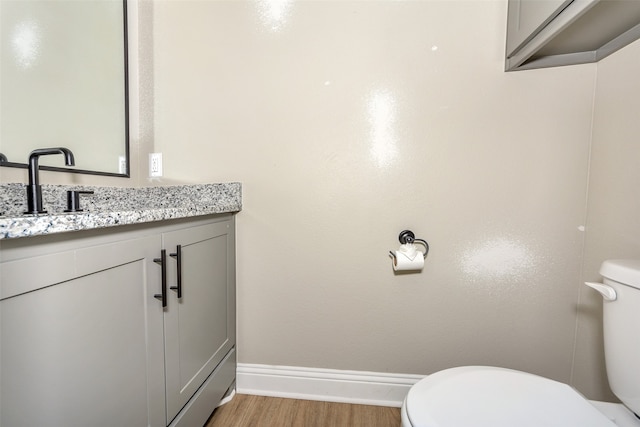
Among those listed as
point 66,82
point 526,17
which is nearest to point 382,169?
point 526,17

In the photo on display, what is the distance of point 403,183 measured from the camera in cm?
124

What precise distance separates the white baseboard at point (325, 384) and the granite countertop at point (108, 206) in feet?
2.68

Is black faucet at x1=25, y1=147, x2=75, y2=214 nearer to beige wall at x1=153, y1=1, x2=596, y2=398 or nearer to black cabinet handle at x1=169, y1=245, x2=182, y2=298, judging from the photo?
black cabinet handle at x1=169, y1=245, x2=182, y2=298

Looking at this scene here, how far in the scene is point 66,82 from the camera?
1050 mm

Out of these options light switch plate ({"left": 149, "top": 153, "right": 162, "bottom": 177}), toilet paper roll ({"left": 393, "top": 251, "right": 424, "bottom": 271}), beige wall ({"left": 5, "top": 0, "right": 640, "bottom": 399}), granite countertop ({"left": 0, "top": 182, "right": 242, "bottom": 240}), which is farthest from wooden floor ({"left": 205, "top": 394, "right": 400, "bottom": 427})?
light switch plate ({"left": 149, "top": 153, "right": 162, "bottom": 177})

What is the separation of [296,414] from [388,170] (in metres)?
1.14

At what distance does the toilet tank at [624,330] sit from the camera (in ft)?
2.46

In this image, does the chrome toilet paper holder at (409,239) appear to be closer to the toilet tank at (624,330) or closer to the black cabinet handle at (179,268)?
the toilet tank at (624,330)

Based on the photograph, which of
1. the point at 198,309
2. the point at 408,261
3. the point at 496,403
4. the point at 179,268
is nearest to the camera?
the point at 496,403

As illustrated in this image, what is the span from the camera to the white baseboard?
1283 millimetres

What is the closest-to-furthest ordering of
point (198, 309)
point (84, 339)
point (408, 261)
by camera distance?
1. point (84, 339)
2. point (198, 309)
3. point (408, 261)

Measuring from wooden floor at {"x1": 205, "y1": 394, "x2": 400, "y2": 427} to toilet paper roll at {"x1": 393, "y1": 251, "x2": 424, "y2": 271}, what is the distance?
657 millimetres

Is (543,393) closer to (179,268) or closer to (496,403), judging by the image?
(496,403)

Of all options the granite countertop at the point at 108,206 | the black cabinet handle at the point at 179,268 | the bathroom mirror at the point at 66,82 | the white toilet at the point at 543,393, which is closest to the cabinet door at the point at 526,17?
the white toilet at the point at 543,393
